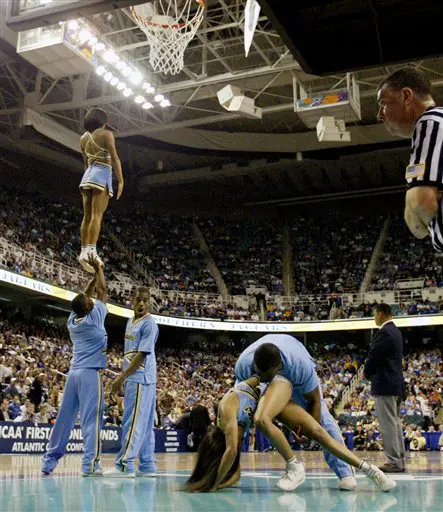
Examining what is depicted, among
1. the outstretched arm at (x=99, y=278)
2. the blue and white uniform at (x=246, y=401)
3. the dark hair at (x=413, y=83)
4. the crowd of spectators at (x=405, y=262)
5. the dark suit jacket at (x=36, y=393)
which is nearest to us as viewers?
the dark hair at (x=413, y=83)

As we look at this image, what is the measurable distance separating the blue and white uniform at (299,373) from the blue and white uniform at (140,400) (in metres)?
1.72

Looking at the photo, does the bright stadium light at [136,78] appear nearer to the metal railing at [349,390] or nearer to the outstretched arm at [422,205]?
the metal railing at [349,390]

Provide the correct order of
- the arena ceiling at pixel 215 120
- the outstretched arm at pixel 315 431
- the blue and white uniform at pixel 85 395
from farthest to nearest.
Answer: the arena ceiling at pixel 215 120 < the blue and white uniform at pixel 85 395 < the outstretched arm at pixel 315 431

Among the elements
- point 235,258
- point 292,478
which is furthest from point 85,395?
point 235,258

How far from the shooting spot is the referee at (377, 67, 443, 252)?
7.44 feet

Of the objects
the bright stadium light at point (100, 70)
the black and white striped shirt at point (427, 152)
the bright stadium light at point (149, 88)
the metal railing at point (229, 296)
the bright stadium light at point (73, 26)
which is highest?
the bright stadium light at point (149, 88)

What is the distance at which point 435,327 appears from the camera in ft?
103

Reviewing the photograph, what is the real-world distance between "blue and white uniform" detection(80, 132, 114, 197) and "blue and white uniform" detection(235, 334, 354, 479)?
2194 millimetres

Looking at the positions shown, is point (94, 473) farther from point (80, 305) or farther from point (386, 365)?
point (386, 365)

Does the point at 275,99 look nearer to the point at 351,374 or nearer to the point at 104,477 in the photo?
the point at 351,374

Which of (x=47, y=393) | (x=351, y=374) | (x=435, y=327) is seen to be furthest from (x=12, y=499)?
(x=435, y=327)

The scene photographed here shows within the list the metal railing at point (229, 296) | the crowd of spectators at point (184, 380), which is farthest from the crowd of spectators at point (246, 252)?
the crowd of spectators at point (184, 380)

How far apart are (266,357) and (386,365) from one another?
2846 millimetres

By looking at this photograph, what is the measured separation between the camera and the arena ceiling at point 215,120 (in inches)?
820
